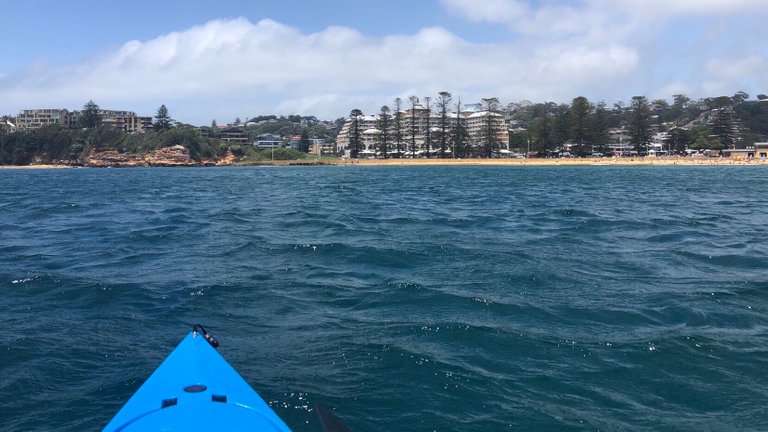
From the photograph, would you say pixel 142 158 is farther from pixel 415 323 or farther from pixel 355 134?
pixel 415 323

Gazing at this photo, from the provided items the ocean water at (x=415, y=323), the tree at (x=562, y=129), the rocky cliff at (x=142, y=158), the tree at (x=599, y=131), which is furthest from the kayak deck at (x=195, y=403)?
the rocky cliff at (x=142, y=158)

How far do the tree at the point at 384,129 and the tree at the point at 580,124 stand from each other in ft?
123

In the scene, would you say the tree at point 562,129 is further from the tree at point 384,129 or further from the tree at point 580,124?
the tree at point 384,129

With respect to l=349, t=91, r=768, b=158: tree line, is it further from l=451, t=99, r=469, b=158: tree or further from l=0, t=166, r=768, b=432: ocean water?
l=0, t=166, r=768, b=432: ocean water

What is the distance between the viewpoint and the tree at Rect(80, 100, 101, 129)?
14338 cm

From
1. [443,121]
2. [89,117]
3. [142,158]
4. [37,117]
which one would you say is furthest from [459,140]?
[37,117]

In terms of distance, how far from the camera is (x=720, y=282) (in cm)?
901

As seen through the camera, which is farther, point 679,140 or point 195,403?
point 679,140

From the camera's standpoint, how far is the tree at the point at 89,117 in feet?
470

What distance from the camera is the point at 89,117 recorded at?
143 m

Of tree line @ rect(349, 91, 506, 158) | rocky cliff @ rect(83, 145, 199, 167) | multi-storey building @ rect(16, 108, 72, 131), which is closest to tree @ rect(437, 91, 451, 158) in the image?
tree line @ rect(349, 91, 506, 158)

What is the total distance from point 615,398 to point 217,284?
6.45m

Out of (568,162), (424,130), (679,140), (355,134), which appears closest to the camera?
(568,162)

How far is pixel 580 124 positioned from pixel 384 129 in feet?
129
